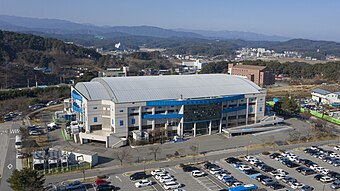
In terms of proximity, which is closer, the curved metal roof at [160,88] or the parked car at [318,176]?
the parked car at [318,176]

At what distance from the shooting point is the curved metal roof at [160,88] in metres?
20.9

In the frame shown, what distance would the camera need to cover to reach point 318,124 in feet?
78.5

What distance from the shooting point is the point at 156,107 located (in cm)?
2088

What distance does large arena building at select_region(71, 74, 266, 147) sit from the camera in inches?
796

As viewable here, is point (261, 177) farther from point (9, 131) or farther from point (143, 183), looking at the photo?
point (9, 131)

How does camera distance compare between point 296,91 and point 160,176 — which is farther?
point 296,91

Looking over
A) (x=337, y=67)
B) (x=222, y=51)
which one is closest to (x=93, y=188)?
(x=337, y=67)

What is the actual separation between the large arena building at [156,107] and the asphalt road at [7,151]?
4.18 metres

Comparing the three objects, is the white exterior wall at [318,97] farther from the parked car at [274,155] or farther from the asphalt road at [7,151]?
the asphalt road at [7,151]

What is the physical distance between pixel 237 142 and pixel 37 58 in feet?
141

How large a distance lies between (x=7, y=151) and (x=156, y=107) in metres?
9.42

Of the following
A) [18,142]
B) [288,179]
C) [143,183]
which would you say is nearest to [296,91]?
[288,179]

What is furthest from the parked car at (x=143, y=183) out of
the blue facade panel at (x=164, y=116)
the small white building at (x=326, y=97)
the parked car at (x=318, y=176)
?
the small white building at (x=326, y=97)

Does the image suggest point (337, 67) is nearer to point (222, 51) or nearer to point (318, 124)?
point (318, 124)
